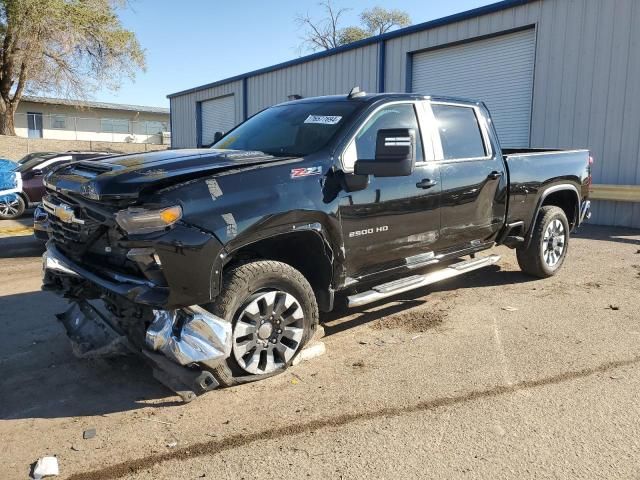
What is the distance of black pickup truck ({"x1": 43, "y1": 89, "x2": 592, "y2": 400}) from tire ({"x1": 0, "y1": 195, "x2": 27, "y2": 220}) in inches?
368

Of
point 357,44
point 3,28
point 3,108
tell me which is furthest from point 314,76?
point 3,108

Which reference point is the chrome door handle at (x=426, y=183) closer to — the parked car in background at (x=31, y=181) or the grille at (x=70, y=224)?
the grille at (x=70, y=224)

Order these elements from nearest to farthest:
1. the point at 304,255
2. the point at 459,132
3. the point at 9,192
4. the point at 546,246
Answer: the point at 304,255
the point at 459,132
the point at 546,246
the point at 9,192

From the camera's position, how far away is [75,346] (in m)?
3.96

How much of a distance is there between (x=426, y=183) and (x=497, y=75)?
10.1 m

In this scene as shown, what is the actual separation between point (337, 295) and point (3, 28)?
3218 centimetres

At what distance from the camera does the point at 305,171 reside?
386 cm

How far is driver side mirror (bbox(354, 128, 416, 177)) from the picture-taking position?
12.5ft

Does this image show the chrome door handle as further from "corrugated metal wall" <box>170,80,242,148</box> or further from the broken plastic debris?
"corrugated metal wall" <box>170,80,242,148</box>

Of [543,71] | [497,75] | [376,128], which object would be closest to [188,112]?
[497,75]

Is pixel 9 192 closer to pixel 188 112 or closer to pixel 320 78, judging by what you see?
pixel 320 78

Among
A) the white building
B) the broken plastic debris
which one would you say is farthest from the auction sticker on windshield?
the white building

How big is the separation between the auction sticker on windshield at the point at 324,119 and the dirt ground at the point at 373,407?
5.99 feet

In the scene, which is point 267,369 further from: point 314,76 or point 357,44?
point 314,76
